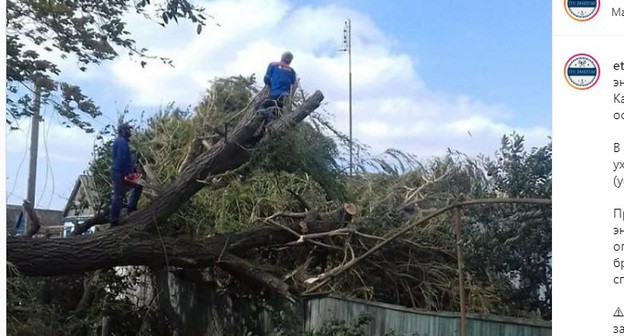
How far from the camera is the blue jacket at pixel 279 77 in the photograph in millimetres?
8141

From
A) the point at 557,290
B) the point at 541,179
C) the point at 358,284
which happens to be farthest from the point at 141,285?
the point at 557,290

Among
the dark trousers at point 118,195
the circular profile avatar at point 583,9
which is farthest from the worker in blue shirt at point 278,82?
the circular profile avatar at point 583,9

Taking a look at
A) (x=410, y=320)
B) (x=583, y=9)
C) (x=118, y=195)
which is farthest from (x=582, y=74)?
(x=118, y=195)

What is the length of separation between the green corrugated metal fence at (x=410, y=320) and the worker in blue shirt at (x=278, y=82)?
219 centimetres

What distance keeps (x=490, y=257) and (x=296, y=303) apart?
260cm

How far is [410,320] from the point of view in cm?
666

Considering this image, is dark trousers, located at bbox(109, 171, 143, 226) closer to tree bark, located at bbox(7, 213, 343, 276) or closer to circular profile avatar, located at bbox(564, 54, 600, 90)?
tree bark, located at bbox(7, 213, 343, 276)

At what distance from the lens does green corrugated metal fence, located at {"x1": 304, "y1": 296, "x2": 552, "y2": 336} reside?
563cm

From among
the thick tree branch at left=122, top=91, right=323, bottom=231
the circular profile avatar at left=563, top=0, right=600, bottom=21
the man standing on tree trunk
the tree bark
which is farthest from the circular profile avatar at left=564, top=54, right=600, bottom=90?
the man standing on tree trunk

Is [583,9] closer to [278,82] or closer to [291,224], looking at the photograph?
[278,82]

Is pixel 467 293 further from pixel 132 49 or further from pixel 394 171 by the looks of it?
pixel 132 49

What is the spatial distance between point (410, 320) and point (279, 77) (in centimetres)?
309

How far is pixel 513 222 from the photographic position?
20.0 ft

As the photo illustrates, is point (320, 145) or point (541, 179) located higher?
point (320, 145)
